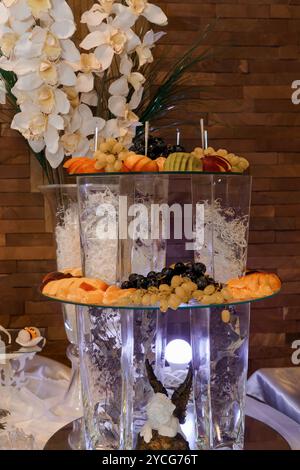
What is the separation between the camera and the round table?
1.10 m

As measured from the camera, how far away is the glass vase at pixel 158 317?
95 cm

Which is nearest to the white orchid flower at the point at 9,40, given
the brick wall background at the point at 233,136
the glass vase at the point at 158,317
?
the glass vase at the point at 158,317

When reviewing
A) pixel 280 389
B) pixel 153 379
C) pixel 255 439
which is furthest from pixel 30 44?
pixel 280 389

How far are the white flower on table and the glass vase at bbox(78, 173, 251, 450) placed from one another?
0.11 ft

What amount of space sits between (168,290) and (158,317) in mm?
242

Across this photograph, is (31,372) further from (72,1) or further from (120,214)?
(72,1)

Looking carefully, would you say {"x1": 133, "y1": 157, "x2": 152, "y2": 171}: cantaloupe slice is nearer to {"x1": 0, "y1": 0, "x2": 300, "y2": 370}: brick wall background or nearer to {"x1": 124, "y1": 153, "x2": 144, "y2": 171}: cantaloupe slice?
{"x1": 124, "y1": 153, "x2": 144, "y2": 171}: cantaloupe slice

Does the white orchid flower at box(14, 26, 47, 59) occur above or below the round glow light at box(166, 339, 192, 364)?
above

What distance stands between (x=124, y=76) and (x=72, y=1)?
0.75 metres

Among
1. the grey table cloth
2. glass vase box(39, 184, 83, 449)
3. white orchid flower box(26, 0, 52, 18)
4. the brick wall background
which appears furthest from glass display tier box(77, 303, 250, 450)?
the brick wall background

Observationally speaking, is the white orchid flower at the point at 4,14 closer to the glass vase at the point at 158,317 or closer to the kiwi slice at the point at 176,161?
the glass vase at the point at 158,317

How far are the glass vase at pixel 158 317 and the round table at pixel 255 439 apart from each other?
0.05m

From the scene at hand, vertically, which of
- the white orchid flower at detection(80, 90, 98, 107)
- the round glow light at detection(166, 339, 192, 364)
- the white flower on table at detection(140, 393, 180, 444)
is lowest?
the white flower on table at detection(140, 393, 180, 444)
